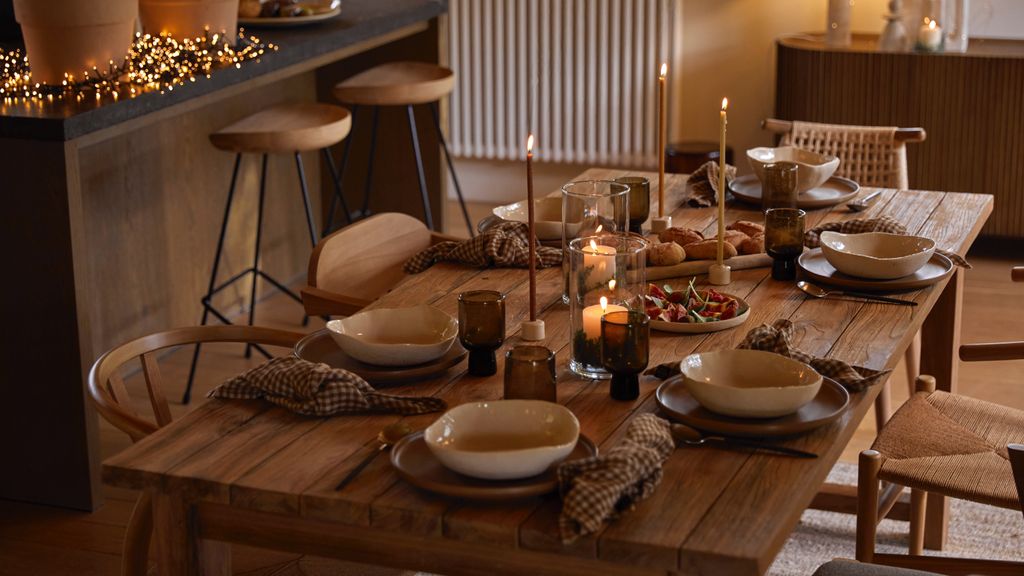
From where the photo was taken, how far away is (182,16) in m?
3.72

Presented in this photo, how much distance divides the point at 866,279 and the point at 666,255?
1.16 feet

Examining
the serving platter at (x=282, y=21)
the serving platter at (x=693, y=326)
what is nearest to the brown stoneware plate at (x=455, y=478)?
the serving platter at (x=693, y=326)

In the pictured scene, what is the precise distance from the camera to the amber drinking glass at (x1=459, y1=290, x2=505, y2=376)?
1946 mm

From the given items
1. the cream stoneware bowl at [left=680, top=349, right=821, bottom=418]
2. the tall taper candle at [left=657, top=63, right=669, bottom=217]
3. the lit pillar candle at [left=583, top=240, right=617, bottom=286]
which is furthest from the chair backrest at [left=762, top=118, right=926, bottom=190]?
the cream stoneware bowl at [left=680, top=349, right=821, bottom=418]

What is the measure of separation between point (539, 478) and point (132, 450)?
1.76 ft

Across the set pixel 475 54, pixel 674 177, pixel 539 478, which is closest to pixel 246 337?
pixel 539 478

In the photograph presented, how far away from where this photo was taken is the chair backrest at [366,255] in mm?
2732

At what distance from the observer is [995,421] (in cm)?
243

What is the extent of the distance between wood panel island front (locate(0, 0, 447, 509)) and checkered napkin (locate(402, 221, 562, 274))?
897 mm

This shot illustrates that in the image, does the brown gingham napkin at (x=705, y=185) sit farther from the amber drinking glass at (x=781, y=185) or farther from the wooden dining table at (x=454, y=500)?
the wooden dining table at (x=454, y=500)

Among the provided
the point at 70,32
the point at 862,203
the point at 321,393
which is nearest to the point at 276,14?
the point at 70,32

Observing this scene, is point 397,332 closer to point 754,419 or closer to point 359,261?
point 754,419

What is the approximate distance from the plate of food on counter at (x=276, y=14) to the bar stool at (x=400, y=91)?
9.9 inches

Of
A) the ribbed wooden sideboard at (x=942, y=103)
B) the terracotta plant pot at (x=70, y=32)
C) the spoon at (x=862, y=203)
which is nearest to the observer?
the spoon at (x=862, y=203)
